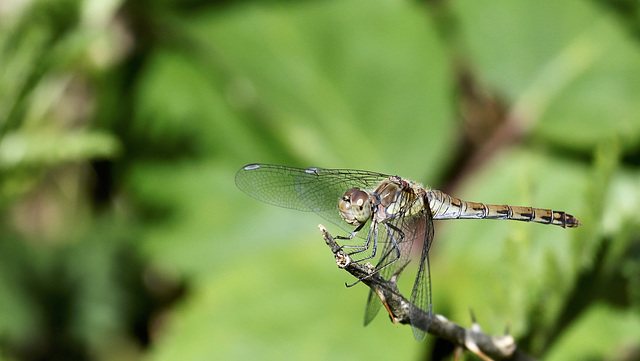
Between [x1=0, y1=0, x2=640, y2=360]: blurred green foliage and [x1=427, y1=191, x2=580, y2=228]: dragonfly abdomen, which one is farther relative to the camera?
[x1=0, y1=0, x2=640, y2=360]: blurred green foliage

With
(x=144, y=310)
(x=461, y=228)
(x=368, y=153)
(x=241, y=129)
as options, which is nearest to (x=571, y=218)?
(x=461, y=228)

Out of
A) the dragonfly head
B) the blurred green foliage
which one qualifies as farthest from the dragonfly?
the blurred green foliage

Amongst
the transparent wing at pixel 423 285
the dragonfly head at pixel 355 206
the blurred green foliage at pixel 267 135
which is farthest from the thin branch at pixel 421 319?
the blurred green foliage at pixel 267 135

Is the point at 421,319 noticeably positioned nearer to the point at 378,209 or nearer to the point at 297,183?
Answer: the point at 378,209

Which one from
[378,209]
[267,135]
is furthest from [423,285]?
[267,135]

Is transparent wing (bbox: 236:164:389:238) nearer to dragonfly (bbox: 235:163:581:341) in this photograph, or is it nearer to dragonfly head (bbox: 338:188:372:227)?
dragonfly (bbox: 235:163:581:341)

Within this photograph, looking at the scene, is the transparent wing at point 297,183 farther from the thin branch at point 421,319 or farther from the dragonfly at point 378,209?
the thin branch at point 421,319
